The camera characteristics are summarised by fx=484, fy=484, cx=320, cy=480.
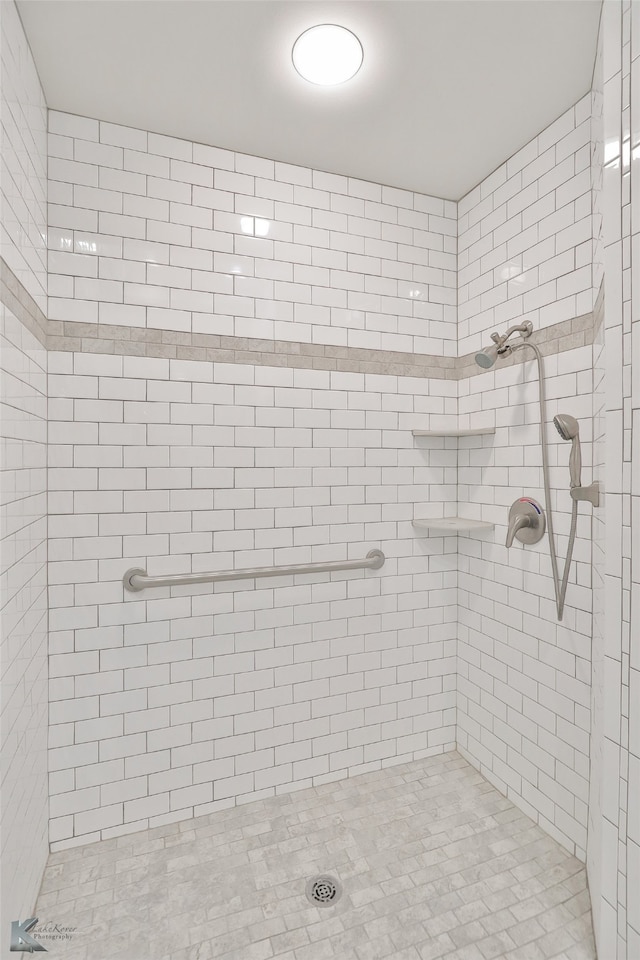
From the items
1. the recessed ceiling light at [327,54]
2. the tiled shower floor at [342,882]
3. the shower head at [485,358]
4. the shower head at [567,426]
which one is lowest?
the tiled shower floor at [342,882]

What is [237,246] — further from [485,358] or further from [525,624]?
[525,624]

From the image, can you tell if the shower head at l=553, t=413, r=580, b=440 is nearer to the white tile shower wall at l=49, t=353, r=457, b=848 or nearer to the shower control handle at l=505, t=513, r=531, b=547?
the shower control handle at l=505, t=513, r=531, b=547

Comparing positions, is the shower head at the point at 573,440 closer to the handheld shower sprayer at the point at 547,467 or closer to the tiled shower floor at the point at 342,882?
the handheld shower sprayer at the point at 547,467

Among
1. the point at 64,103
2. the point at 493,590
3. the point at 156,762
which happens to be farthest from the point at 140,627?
the point at 64,103

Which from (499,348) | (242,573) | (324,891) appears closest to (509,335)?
(499,348)

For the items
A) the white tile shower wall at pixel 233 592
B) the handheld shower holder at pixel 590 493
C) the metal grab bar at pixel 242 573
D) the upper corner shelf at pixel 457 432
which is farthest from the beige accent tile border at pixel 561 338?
the metal grab bar at pixel 242 573

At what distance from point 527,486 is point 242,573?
1202 mm

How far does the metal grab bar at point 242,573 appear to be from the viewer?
1823 millimetres

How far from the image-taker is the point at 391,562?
227 centimetres

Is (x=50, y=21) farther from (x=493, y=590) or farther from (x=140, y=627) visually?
(x=493, y=590)

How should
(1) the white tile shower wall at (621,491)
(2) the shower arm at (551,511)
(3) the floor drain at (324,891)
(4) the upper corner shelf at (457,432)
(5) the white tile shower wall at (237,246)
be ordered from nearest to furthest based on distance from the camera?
(1) the white tile shower wall at (621,491) → (3) the floor drain at (324,891) → (2) the shower arm at (551,511) → (5) the white tile shower wall at (237,246) → (4) the upper corner shelf at (457,432)

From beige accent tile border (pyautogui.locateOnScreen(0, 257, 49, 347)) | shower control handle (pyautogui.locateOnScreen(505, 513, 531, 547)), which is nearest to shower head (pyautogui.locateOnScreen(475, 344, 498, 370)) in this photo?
shower control handle (pyautogui.locateOnScreen(505, 513, 531, 547))

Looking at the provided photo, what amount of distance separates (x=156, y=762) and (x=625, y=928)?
156cm

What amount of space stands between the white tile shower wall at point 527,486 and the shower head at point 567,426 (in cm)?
11
